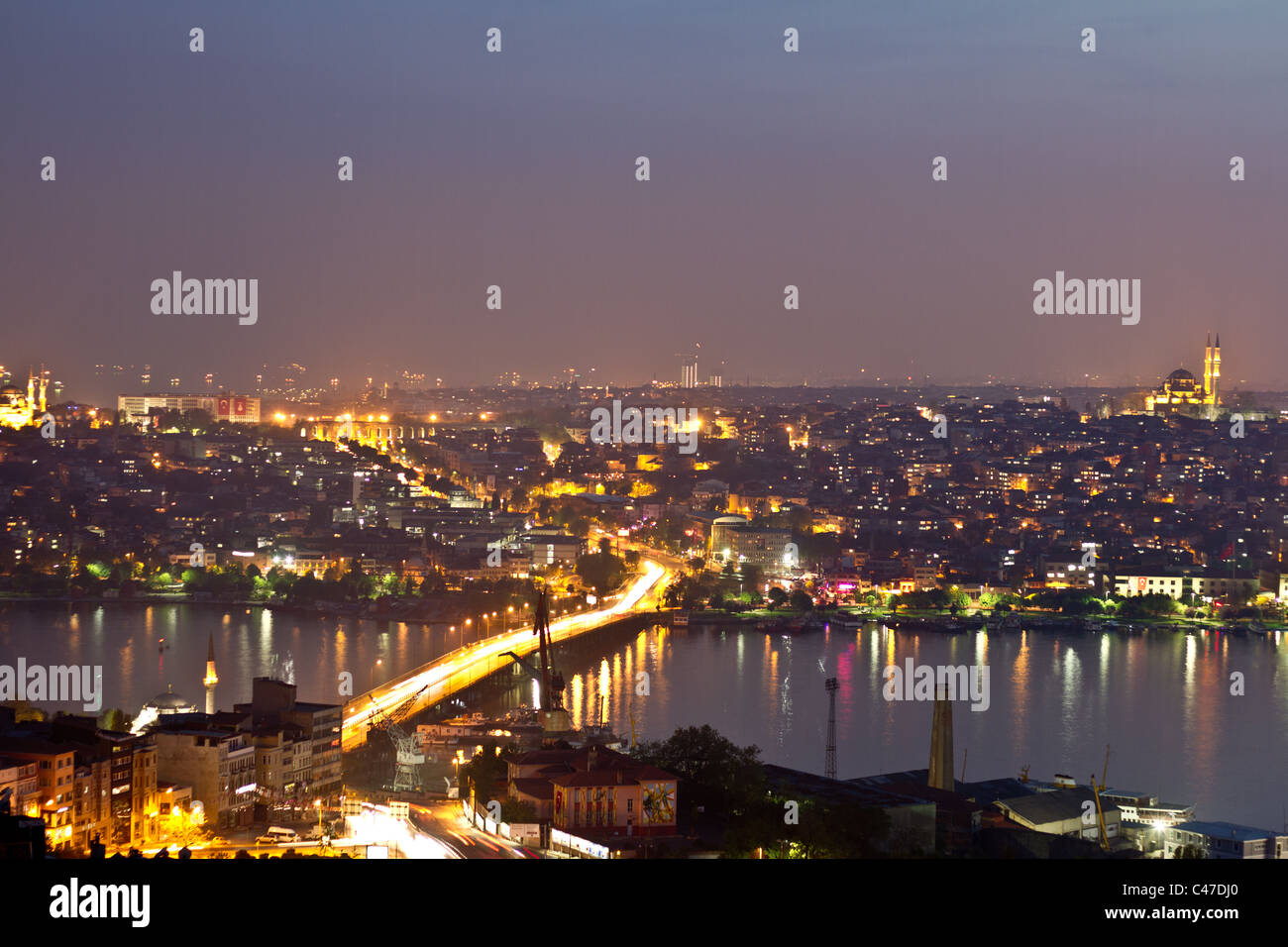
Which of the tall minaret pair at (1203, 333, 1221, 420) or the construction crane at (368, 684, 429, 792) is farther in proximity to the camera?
Answer: the tall minaret pair at (1203, 333, 1221, 420)

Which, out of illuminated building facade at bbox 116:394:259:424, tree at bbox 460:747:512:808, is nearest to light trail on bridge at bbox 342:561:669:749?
tree at bbox 460:747:512:808

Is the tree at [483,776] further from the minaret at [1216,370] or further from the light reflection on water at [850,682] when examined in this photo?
the minaret at [1216,370]

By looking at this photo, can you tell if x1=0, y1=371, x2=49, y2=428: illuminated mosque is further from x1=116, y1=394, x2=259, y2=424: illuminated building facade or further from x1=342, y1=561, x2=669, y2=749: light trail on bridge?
x1=342, y1=561, x2=669, y2=749: light trail on bridge

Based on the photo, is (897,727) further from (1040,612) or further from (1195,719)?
(1040,612)

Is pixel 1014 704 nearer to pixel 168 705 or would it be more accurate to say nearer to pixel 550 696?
pixel 550 696

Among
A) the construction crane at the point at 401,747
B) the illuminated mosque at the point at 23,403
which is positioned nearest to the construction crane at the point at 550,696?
the construction crane at the point at 401,747
